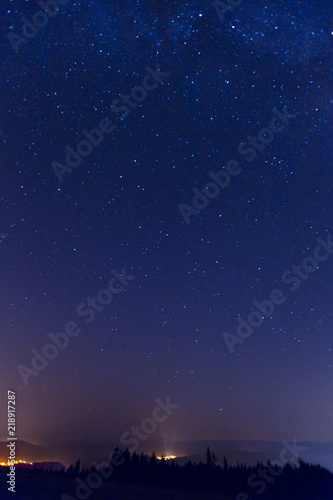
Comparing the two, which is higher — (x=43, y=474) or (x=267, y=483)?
(x=43, y=474)

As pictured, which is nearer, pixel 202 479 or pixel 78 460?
pixel 78 460

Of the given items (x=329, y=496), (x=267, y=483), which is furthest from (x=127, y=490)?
(x=329, y=496)

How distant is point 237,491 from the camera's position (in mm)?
29062

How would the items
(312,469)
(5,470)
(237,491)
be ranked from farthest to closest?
(312,469), (237,491), (5,470)

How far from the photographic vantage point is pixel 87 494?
20953mm

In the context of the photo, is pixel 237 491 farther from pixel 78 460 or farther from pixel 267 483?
pixel 78 460

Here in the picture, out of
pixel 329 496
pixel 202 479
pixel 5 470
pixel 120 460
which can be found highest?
pixel 5 470

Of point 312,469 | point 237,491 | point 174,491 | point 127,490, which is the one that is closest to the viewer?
point 127,490

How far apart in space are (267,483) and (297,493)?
281 cm

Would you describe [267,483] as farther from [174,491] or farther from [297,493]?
[174,491]

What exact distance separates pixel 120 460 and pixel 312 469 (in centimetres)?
1786

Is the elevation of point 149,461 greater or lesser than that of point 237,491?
greater

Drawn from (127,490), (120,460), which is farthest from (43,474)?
(120,460)

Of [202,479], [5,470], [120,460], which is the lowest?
[202,479]
